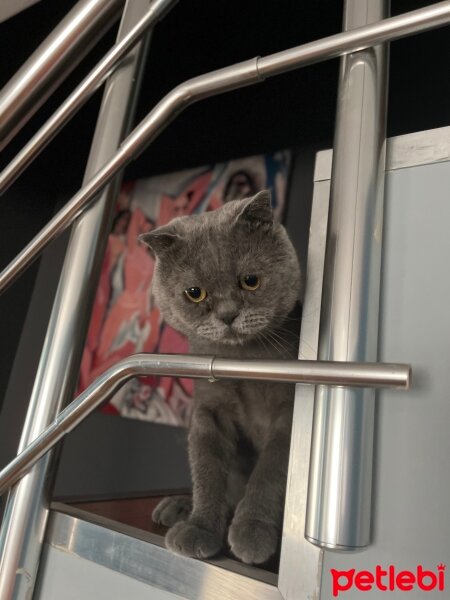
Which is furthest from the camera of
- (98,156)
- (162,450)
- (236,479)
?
(162,450)

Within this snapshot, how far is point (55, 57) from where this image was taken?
63cm

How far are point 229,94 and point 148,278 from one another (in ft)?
3.21

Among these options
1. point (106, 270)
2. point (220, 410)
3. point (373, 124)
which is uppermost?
point (106, 270)

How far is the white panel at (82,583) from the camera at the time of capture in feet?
1.90

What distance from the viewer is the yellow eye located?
823 mm

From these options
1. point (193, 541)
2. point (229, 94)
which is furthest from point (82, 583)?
point (229, 94)

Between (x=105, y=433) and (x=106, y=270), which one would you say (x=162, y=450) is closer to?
(x=105, y=433)

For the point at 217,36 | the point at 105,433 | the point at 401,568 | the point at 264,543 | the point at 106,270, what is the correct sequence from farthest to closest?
the point at 106,270
the point at 105,433
the point at 217,36
the point at 264,543
the point at 401,568

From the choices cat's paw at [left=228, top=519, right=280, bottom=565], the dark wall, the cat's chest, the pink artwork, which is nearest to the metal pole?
the cat's chest

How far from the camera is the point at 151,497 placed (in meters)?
1.07

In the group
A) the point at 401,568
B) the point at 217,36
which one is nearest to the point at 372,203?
the point at 401,568

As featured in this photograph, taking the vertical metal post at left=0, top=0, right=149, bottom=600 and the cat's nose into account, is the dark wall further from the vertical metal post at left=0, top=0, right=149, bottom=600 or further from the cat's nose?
the cat's nose

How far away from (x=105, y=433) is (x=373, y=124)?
6.96 ft

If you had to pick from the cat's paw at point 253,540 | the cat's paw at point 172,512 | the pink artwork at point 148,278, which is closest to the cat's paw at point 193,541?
the cat's paw at point 253,540
